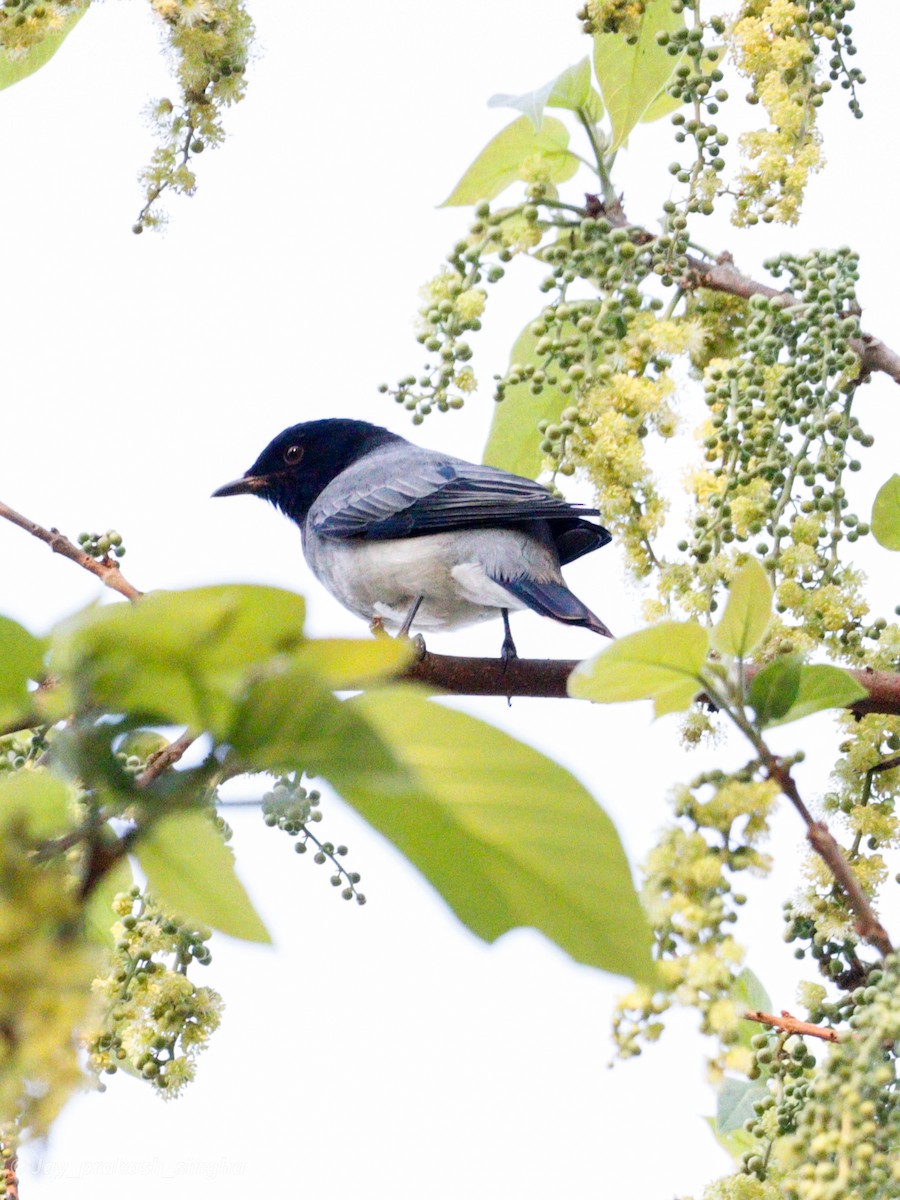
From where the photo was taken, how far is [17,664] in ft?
1.65

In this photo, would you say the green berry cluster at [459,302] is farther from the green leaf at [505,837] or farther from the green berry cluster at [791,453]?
the green leaf at [505,837]

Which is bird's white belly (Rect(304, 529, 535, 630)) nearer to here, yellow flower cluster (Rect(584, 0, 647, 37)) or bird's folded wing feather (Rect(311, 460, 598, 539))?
bird's folded wing feather (Rect(311, 460, 598, 539))

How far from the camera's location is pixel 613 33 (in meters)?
1.64

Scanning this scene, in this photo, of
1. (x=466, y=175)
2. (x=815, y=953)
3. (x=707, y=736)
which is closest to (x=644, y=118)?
(x=466, y=175)

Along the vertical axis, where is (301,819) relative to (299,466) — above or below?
below

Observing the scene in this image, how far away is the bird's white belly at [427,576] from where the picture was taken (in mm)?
2416

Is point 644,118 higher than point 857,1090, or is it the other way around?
point 644,118

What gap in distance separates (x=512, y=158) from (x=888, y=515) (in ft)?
2.64

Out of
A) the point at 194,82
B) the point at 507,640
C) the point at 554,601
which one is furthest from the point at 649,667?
the point at 507,640

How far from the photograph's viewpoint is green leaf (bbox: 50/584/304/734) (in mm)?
450

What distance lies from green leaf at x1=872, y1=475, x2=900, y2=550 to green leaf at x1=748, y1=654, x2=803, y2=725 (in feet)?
1.78

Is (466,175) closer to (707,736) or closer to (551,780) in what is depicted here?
(707,736)

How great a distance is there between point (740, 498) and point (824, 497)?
0.12 m

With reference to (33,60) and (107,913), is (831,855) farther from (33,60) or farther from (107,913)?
(33,60)
